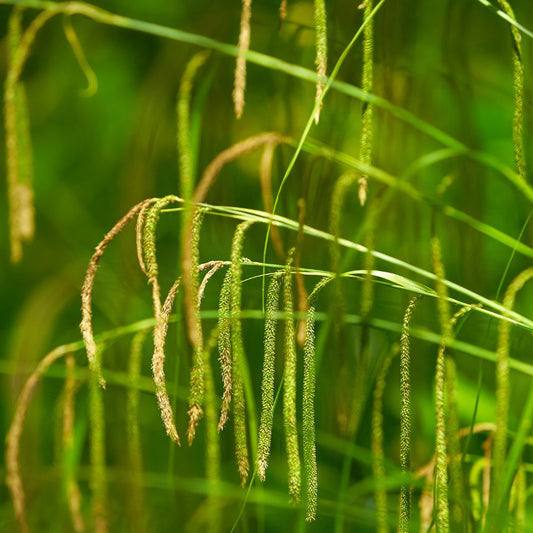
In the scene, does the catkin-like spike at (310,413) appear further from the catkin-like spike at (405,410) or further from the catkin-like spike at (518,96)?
the catkin-like spike at (518,96)

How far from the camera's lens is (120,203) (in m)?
0.73

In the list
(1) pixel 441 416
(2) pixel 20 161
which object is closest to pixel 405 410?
(1) pixel 441 416

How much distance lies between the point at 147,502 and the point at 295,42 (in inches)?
18.4

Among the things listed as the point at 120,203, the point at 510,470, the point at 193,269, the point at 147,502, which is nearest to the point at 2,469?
the point at 147,502

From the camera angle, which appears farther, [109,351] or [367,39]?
[109,351]

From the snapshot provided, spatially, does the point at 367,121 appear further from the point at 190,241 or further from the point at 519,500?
the point at 519,500

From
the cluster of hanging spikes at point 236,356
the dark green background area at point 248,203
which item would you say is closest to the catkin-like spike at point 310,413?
the cluster of hanging spikes at point 236,356

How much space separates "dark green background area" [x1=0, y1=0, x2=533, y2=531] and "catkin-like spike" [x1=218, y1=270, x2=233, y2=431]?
0.45 feet

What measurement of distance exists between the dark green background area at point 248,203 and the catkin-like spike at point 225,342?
0.14m

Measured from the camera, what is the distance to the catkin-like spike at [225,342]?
0.46 meters

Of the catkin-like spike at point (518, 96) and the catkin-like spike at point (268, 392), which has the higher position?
the catkin-like spike at point (518, 96)

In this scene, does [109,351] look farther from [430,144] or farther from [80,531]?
[430,144]

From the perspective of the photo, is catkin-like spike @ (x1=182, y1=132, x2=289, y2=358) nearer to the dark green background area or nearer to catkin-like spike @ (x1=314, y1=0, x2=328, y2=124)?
catkin-like spike @ (x1=314, y1=0, x2=328, y2=124)

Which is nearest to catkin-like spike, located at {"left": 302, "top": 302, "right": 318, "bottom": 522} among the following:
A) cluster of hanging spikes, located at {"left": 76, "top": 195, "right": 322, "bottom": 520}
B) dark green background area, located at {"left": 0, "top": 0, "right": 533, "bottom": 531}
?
cluster of hanging spikes, located at {"left": 76, "top": 195, "right": 322, "bottom": 520}
